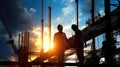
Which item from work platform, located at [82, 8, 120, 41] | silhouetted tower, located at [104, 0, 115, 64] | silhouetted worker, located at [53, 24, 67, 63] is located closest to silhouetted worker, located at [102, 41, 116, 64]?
silhouetted tower, located at [104, 0, 115, 64]

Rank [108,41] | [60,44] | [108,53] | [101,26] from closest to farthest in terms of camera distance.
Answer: [60,44] < [108,53] < [108,41] < [101,26]

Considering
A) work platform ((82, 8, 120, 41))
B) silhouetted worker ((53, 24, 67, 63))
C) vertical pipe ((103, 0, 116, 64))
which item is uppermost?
work platform ((82, 8, 120, 41))

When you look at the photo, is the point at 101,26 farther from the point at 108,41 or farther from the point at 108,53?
the point at 108,53

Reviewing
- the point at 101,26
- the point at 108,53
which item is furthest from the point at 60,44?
the point at 101,26

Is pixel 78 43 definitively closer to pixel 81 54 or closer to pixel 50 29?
pixel 81 54

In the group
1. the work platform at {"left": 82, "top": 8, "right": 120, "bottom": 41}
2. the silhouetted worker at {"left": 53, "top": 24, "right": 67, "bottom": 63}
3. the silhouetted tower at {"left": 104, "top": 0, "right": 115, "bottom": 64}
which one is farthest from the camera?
the work platform at {"left": 82, "top": 8, "right": 120, "bottom": 41}

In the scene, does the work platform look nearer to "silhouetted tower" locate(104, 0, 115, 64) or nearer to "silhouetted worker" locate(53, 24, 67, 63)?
"silhouetted tower" locate(104, 0, 115, 64)

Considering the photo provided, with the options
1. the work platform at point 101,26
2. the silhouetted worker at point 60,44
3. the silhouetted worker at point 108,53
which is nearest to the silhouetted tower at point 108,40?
the silhouetted worker at point 108,53

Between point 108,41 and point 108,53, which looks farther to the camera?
point 108,41

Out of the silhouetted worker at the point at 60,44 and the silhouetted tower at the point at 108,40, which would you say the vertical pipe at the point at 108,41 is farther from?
the silhouetted worker at the point at 60,44

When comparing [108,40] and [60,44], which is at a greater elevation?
[108,40]

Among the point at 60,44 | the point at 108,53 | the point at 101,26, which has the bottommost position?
the point at 60,44

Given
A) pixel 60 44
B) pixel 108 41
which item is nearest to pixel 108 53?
pixel 108 41

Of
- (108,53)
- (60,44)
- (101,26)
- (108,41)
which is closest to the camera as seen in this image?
(60,44)
